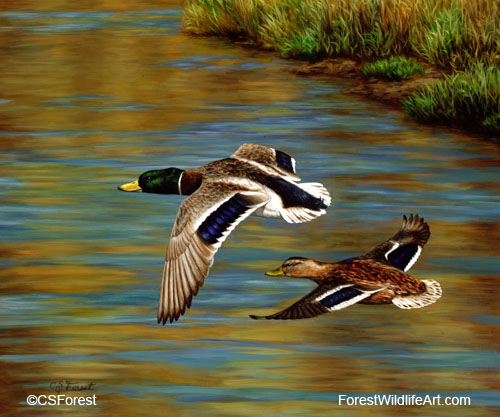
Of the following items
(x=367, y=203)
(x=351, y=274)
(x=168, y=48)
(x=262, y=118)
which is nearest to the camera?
(x=351, y=274)

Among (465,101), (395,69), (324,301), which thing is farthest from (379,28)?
(324,301)

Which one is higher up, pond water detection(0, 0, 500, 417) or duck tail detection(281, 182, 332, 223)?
duck tail detection(281, 182, 332, 223)

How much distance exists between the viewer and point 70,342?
648 centimetres

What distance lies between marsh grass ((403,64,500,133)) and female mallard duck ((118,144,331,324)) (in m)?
3.20

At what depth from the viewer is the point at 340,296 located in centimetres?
652

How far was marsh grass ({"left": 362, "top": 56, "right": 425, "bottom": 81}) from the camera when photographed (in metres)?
12.3

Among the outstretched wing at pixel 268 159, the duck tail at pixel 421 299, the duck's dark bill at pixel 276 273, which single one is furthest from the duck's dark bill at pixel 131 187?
the duck tail at pixel 421 299

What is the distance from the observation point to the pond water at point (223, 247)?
6008 mm

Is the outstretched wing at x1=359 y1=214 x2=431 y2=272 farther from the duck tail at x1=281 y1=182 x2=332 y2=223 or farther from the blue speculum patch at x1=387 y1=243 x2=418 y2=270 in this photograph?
the duck tail at x1=281 y1=182 x2=332 y2=223

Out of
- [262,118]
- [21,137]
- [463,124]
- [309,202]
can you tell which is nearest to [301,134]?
[262,118]

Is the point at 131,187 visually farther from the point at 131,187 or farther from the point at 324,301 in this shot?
the point at 324,301

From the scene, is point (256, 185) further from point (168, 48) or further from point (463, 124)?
point (168, 48)

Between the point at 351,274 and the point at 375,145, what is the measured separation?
3794 millimetres
